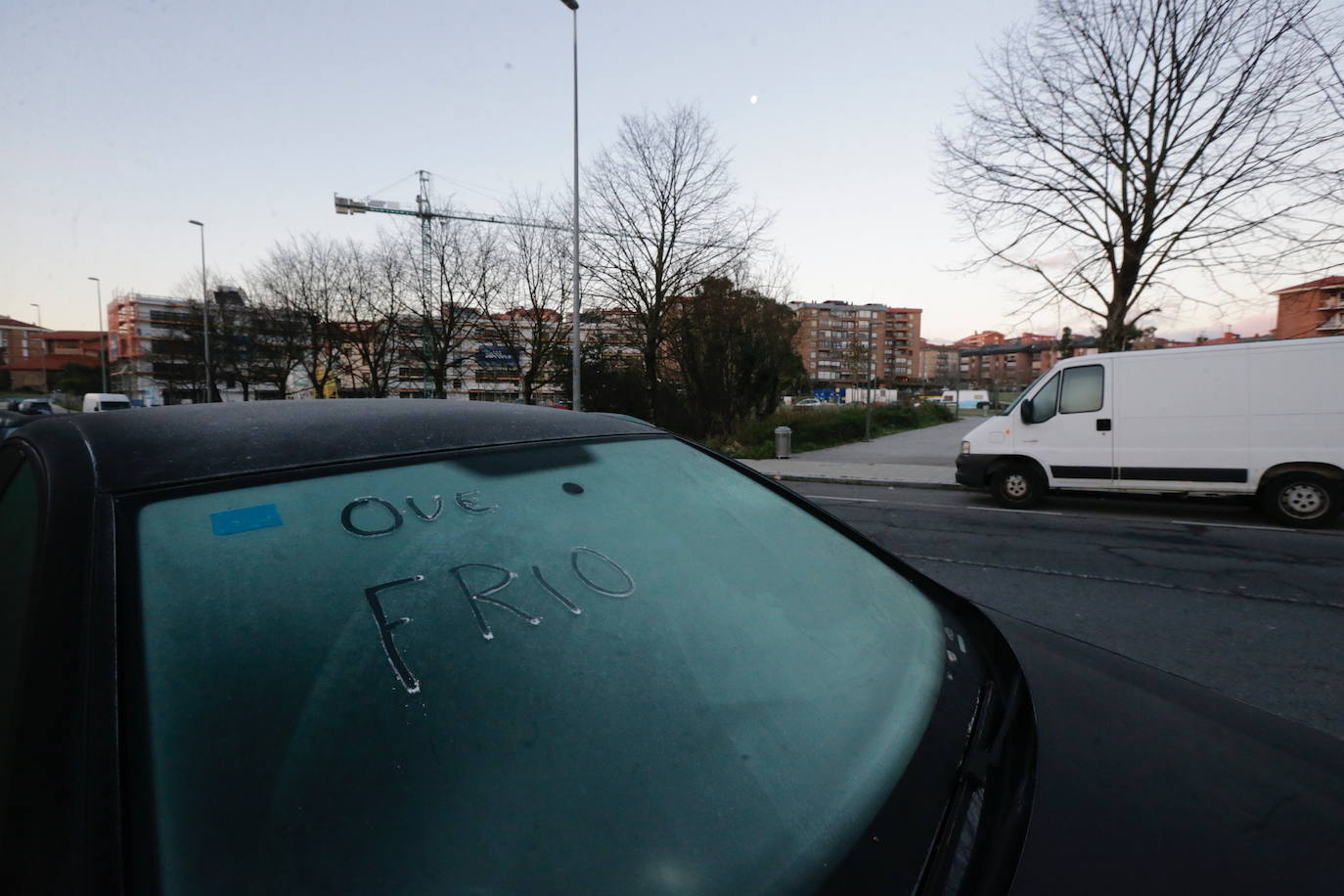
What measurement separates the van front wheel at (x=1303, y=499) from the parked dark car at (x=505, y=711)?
8585 mm

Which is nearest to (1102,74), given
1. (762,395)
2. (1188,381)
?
(1188,381)

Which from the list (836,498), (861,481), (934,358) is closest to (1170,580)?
(836,498)

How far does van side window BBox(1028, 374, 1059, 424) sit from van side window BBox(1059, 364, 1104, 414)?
0.30ft

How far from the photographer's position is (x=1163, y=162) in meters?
11.9

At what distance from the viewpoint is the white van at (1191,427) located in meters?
7.57

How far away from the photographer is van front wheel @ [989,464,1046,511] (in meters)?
9.24

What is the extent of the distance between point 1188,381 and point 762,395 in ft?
50.4

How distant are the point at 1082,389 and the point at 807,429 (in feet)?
40.3

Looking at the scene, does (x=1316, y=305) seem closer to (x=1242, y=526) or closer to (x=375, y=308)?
(x=1242, y=526)

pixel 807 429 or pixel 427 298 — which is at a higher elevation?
pixel 427 298

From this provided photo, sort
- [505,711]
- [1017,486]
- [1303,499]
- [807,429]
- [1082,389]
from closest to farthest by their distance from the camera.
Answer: [505,711]
[1303,499]
[1082,389]
[1017,486]
[807,429]

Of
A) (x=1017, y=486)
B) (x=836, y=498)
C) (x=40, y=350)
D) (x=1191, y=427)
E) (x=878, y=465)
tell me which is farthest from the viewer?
(x=40, y=350)

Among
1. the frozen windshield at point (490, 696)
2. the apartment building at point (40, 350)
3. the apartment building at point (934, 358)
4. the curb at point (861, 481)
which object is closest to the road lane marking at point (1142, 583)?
the frozen windshield at point (490, 696)

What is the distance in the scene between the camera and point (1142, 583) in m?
5.41
